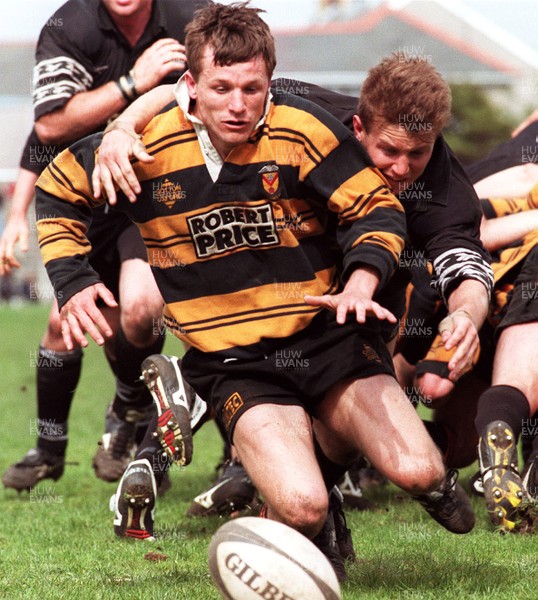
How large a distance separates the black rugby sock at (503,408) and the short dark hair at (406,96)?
135 centimetres

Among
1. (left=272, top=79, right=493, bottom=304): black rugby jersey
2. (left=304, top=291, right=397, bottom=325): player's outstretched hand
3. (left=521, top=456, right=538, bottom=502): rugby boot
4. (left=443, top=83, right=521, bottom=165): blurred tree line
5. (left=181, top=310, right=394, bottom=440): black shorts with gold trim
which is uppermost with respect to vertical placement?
(left=272, top=79, right=493, bottom=304): black rugby jersey

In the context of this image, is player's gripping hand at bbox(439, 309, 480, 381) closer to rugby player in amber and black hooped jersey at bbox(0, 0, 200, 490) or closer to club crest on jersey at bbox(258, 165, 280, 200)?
club crest on jersey at bbox(258, 165, 280, 200)

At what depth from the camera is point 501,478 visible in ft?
15.2

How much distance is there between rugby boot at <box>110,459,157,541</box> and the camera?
499cm

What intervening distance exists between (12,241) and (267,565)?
10.7 ft

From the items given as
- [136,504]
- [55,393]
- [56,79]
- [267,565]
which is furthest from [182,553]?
[56,79]

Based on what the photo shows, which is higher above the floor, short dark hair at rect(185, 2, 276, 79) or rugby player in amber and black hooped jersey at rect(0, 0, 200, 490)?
short dark hair at rect(185, 2, 276, 79)

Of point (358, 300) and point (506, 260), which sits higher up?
point (358, 300)

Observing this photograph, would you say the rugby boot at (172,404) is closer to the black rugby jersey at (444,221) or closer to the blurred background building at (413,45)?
the black rugby jersey at (444,221)

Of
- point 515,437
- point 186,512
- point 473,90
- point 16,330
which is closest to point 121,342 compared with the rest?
point 186,512

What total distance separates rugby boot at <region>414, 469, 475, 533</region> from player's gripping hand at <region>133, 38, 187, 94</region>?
7.88ft

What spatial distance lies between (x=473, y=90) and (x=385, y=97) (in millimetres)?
39484

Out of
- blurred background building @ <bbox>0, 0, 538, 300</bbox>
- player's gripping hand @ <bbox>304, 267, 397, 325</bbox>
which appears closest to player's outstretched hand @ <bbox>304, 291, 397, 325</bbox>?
player's gripping hand @ <bbox>304, 267, 397, 325</bbox>

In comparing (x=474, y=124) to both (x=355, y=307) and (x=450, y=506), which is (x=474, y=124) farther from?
(x=355, y=307)
